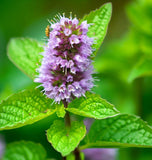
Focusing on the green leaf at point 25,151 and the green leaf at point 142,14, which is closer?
the green leaf at point 25,151

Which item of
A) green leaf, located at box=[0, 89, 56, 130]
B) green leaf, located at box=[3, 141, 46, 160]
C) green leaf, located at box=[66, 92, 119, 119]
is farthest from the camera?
green leaf, located at box=[3, 141, 46, 160]

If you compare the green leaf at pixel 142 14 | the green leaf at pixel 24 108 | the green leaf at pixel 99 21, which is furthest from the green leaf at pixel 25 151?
the green leaf at pixel 142 14

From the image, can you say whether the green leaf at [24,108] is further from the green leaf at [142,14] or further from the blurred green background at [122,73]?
the green leaf at [142,14]

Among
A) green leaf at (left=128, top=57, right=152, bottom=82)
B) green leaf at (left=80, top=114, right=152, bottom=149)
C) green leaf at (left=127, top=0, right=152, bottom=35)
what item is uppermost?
green leaf at (left=127, top=0, right=152, bottom=35)

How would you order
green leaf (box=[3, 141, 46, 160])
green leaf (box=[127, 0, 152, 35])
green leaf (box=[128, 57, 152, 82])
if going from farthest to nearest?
1. green leaf (box=[127, 0, 152, 35])
2. green leaf (box=[128, 57, 152, 82])
3. green leaf (box=[3, 141, 46, 160])

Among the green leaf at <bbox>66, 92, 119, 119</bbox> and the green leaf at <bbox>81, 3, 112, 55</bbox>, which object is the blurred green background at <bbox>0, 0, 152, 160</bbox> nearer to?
the green leaf at <bbox>81, 3, 112, 55</bbox>

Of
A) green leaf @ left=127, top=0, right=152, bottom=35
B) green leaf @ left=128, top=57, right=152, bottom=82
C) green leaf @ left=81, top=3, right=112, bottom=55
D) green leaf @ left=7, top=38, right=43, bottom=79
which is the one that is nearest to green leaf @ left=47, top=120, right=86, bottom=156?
green leaf @ left=7, top=38, right=43, bottom=79

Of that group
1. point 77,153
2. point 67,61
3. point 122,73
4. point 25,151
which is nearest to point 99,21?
point 67,61
